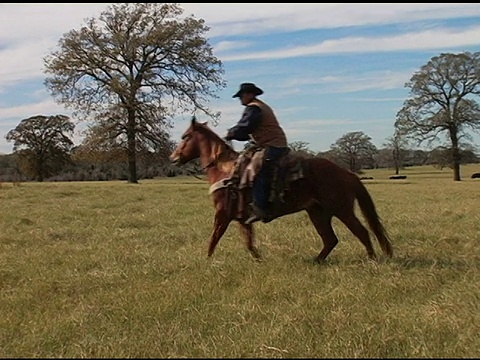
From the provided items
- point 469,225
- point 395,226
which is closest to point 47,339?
point 395,226

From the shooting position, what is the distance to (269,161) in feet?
27.0

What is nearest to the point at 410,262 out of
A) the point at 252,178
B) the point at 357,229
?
the point at 357,229

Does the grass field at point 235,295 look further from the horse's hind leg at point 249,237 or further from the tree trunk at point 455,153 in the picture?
the tree trunk at point 455,153

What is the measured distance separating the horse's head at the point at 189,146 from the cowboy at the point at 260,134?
1181 millimetres

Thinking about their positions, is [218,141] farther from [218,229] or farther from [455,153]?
[455,153]

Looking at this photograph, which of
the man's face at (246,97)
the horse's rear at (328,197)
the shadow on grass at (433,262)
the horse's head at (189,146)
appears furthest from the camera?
the horse's head at (189,146)

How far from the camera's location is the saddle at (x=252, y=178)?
8180 millimetres

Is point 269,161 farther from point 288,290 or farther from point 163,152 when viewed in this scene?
point 163,152

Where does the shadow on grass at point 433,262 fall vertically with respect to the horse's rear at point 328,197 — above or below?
below

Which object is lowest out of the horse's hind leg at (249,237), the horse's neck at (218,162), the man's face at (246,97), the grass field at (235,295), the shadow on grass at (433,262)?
the shadow on grass at (433,262)

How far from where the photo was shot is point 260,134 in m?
8.35

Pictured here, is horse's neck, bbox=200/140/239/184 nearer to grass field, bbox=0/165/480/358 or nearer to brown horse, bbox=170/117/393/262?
brown horse, bbox=170/117/393/262

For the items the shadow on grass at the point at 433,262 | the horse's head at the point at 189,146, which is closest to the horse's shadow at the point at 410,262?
the shadow on grass at the point at 433,262

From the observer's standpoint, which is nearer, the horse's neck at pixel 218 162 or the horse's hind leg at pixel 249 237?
the horse's hind leg at pixel 249 237
